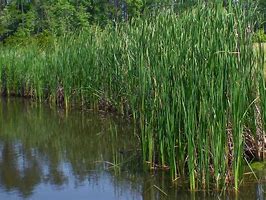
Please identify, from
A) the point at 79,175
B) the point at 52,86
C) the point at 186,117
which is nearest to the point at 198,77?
the point at 186,117

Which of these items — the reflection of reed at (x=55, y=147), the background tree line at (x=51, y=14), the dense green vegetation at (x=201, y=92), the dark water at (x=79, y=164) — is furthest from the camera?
the background tree line at (x=51, y=14)

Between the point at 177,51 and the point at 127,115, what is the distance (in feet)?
12.6

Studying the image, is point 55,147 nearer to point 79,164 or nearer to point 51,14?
point 79,164

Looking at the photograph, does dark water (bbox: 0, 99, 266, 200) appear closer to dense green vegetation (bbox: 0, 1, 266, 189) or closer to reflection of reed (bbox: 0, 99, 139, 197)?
reflection of reed (bbox: 0, 99, 139, 197)

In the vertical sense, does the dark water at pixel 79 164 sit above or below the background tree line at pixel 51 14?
below

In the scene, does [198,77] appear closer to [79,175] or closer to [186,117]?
[186,117]

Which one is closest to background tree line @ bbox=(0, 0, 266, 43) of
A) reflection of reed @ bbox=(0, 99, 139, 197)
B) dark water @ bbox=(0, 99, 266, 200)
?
reflection of reed @ bbox=(0, 99, 139, 197)

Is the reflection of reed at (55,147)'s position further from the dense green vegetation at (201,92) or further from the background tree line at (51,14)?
the background tree line at (51,14)

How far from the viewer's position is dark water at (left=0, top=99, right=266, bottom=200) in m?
4.99

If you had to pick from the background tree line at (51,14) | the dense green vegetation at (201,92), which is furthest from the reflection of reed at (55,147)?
the background tree line at (51,14)

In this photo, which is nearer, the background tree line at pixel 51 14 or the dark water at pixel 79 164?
the dark water at pixel 79 164

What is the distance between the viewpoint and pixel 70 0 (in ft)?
141

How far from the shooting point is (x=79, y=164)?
20.6ft

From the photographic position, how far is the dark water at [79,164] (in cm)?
499
